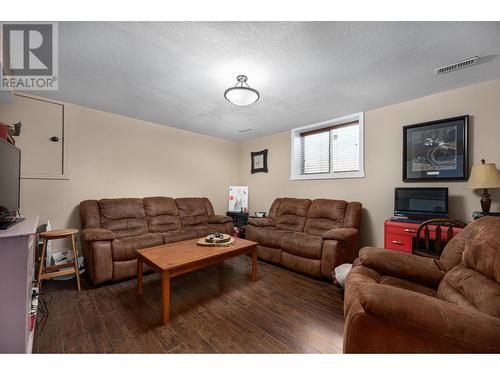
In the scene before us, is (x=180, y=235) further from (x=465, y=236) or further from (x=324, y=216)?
(x=465, y=236)

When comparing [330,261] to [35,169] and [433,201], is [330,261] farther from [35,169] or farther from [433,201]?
[35,169]

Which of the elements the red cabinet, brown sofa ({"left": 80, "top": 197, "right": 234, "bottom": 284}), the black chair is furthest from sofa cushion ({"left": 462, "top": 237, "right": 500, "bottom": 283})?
brown sofa ({"left": 80, "top": 197, "right": 234, "bottom": 284})

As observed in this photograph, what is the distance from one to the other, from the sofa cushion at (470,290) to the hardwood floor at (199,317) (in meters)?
0.81

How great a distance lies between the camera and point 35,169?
2.70 m

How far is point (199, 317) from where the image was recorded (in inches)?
72.1

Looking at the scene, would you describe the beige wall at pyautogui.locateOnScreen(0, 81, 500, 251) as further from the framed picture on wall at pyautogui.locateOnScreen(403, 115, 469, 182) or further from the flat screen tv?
the flat screen tv

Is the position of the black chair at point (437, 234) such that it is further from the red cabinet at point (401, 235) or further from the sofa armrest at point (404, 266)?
the sofa armrest at point (404, 266)

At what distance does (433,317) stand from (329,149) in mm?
3264

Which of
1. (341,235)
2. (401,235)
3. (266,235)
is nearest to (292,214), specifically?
(266,235)

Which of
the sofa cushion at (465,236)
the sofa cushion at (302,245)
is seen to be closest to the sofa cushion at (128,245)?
the sofa cushion at (302,245)
